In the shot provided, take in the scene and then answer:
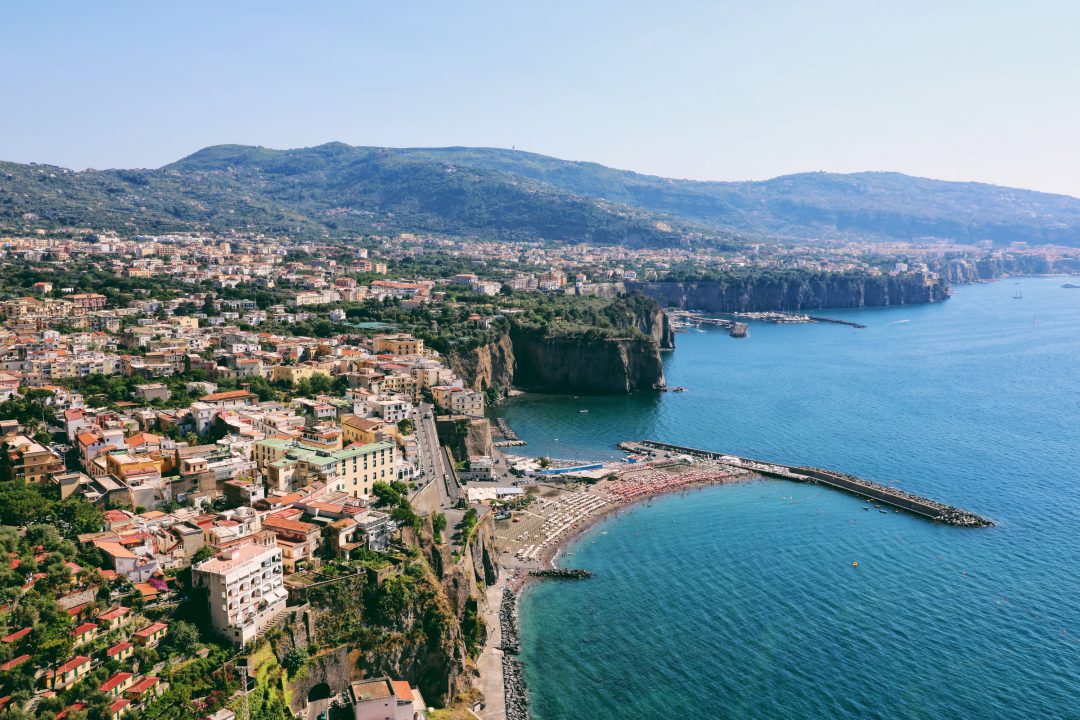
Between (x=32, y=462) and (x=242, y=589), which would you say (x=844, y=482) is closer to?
(x=242, y=589)

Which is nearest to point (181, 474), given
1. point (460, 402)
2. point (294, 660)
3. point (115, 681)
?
point (294, 660)

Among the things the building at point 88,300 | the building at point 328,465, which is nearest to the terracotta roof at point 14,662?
the building at point 328,465

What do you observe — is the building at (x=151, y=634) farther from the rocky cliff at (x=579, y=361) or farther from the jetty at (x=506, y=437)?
the rocky cliff at (x=579, y=361)

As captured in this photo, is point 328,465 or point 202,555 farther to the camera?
point 328,465

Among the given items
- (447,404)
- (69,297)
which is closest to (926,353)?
(447,404)

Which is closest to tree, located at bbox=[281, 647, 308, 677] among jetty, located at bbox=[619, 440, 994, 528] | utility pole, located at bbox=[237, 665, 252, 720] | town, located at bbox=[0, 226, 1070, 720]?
town, located at bbox=[0, 226, 1070, 720]

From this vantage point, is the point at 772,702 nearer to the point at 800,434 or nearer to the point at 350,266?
the point at 800,434
